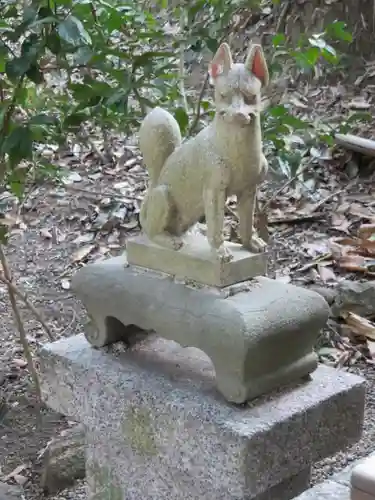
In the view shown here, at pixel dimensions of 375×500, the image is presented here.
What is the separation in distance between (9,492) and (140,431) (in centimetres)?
67

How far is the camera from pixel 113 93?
173 centimetres

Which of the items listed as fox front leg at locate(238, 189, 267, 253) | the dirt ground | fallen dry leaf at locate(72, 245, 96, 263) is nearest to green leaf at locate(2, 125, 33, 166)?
fox front leg at locate(238, 189, 267, 253)

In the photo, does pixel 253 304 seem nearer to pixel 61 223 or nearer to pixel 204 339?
pixel 204 339

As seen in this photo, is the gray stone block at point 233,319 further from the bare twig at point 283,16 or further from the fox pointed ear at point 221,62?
the bare twig at point 283,16

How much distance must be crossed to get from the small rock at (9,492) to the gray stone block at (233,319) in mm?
707

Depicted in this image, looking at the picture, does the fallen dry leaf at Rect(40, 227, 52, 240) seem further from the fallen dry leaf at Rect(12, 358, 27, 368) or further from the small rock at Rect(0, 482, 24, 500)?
the small rock at Rect(0, 482, 24, 500)

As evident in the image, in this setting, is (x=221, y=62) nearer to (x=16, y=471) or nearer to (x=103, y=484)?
(x=103, y=484)

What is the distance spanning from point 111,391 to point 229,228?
1.15 meters

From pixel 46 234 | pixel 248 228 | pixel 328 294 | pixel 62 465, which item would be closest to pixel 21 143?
pixel 248 228

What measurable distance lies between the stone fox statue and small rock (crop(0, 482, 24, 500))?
34.6 inches

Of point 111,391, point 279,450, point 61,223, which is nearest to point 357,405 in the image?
point 279,450

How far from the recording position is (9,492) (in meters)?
2.03

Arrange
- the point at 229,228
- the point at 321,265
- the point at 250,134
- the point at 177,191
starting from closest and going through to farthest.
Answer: the point at 250,134
the point at 177,191
the point at 229,228
the point at 321,265

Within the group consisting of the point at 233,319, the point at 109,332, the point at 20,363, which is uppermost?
the point at 233,319
